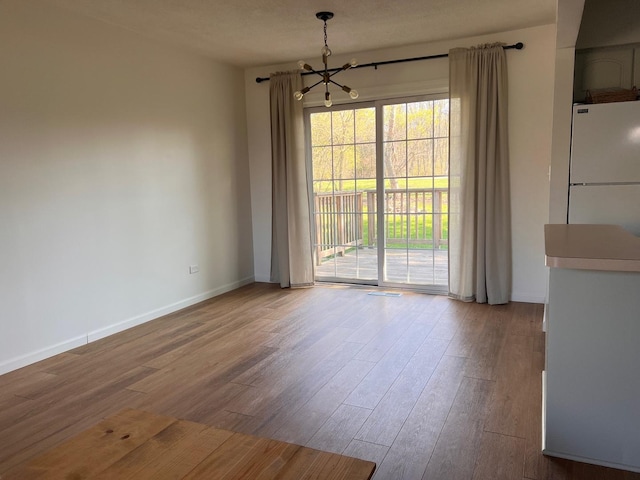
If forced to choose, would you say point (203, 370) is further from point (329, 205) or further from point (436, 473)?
point (329, 205)

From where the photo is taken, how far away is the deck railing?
5117mm

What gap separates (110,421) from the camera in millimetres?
1467

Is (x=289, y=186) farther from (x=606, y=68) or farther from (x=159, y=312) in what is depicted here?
(x=606, y=68)

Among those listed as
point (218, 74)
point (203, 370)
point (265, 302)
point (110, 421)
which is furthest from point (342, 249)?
point (110, 421)

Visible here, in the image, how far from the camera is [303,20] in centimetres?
400

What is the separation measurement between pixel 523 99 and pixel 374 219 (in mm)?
1949

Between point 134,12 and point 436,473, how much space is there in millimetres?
3819

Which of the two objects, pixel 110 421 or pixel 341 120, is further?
pixel 341 120

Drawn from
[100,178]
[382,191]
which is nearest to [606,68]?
[382,191]

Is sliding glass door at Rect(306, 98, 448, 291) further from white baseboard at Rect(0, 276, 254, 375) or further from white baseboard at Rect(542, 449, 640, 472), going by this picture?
white baseboard at Rect(542, 449, 640, 472)

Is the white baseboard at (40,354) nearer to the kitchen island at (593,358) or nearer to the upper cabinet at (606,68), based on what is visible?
the kitchen island at (593,358)

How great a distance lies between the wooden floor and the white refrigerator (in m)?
1.07

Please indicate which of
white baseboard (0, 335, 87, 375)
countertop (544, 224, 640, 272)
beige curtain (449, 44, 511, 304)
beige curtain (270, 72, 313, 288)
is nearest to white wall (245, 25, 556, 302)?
beige curtain (449, 44, 511, 304)

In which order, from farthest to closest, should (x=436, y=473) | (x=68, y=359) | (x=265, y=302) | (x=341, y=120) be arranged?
(x=341, y=120), (x=265, y=302), (x=68, y=359), (x=436, y=473)
